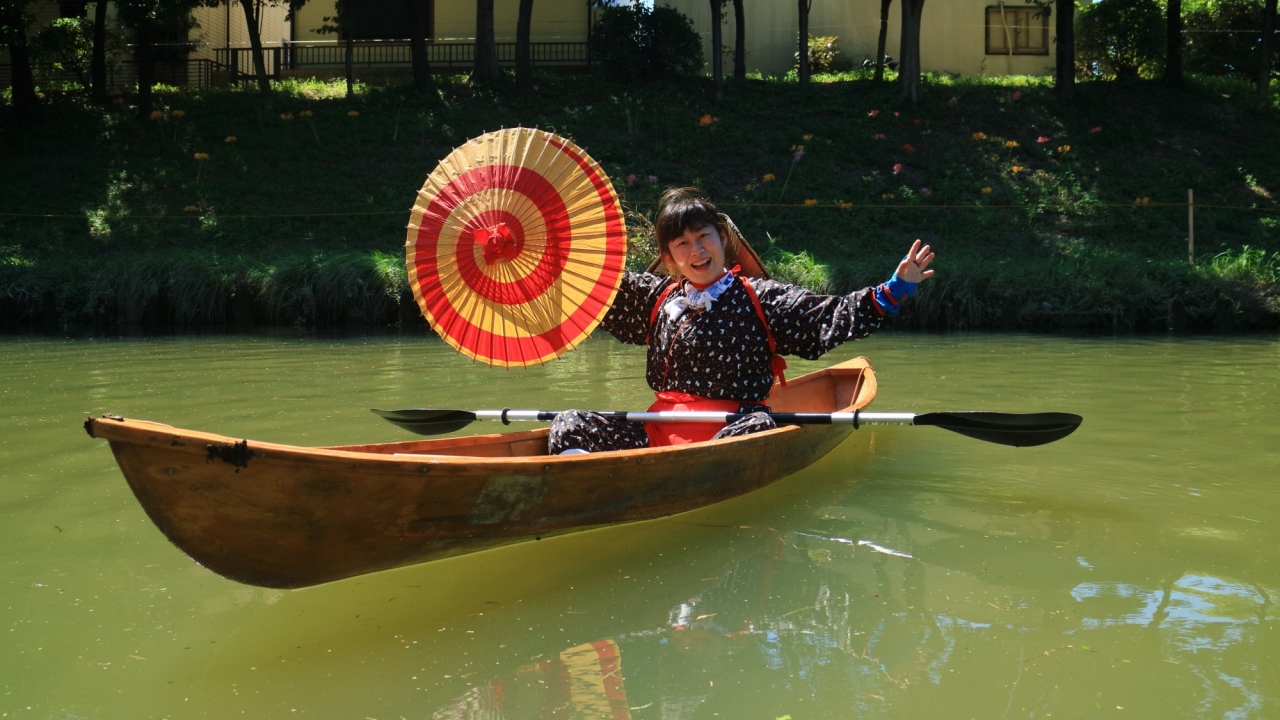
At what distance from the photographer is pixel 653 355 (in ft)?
15.3

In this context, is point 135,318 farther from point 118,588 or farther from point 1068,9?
point 1068,9

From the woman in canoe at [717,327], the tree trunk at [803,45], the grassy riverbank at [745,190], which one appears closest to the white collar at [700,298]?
the woman in canoe at [717,327]

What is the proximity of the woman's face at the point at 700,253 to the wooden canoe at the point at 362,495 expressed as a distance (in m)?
0.74

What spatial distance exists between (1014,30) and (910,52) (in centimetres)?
601

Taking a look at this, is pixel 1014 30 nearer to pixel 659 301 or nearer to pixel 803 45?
pixel 803 45

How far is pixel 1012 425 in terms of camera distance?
4398mm

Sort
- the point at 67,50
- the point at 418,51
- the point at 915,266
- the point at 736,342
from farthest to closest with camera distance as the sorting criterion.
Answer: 1. the point at 418,51
2. the point at 67,50
3. the point at 736,342
4. the point at 915,266

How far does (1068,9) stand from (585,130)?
25.7 feet

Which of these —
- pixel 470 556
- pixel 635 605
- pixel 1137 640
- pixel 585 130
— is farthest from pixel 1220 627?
pixel 585 130

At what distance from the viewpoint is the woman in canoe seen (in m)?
4.23

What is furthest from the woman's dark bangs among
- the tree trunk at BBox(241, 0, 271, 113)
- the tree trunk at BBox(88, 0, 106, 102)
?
the tree trunk at BBox(88, 0, 106, 102)

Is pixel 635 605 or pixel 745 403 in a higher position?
pixel 745 403

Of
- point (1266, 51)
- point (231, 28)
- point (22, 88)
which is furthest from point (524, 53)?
point (1266, 51)

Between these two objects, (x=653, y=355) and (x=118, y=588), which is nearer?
(x=118, y=588)
